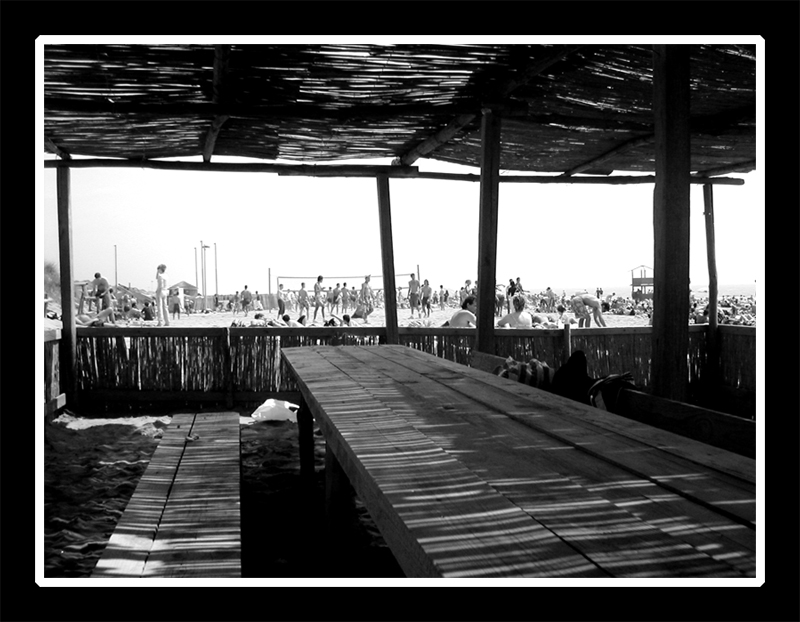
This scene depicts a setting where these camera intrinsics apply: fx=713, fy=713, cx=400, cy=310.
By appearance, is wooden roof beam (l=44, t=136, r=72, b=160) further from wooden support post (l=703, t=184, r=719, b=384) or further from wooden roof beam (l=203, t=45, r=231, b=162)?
wooden support post (l=703, t=184, r=719, b=384)

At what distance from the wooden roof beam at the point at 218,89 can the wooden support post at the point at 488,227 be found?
1.97m

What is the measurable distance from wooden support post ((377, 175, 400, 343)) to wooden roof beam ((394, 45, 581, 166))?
365 mm

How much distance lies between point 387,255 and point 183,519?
222 inches

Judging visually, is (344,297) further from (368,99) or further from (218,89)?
(218,89)

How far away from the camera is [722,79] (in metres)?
5.33

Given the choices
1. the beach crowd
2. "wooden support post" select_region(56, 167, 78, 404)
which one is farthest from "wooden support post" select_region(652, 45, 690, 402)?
"wooden support post" select_region(56, 167, 78, 404)

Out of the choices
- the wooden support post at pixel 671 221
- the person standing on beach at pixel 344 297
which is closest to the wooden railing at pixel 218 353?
the wooden support post at pixel 671 221

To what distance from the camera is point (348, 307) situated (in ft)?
98.7

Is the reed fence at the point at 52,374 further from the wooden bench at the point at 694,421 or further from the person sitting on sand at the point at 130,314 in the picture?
the person sitting on sand at the point at 130,314

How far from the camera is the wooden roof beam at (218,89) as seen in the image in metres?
4.49

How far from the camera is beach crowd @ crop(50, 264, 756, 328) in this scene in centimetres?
1184

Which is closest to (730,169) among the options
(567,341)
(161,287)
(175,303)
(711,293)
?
(711,293)
